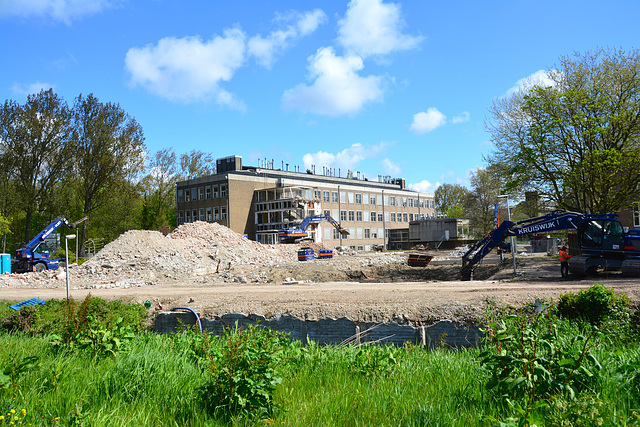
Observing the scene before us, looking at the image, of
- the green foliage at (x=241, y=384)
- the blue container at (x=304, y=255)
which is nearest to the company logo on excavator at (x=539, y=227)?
the green foliage at (x=241, y=384)

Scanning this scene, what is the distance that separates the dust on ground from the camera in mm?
13148

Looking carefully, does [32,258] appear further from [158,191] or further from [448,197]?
[448,197]

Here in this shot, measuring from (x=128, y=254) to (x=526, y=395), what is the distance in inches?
1314

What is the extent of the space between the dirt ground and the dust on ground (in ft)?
0.11

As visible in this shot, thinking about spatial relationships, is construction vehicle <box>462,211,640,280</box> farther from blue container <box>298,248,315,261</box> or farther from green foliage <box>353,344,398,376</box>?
blue container <box>298,248,315,261</box>

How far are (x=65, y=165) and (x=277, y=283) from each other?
36999mm

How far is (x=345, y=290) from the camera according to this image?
19484 mm

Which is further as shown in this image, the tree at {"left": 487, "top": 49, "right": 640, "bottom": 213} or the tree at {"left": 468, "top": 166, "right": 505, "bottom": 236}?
the tree at {"left": 468, "top": 166, "right": 505, "bottom": 236}

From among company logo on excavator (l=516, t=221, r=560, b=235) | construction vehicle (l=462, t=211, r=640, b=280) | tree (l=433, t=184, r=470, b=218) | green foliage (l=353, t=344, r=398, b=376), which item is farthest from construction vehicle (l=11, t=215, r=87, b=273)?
tree (l=433, t=184, r=470, b=218)

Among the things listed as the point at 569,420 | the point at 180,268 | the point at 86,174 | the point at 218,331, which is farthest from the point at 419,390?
the point at 86,174

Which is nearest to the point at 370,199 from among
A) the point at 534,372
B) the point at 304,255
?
the point at 304,255

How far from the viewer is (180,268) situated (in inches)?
Answer: 1283

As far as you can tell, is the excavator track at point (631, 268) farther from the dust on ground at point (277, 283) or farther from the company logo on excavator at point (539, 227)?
the company logo on excavator at point (539, 227)

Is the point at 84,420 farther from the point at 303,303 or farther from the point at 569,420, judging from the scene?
the point at 303,303
